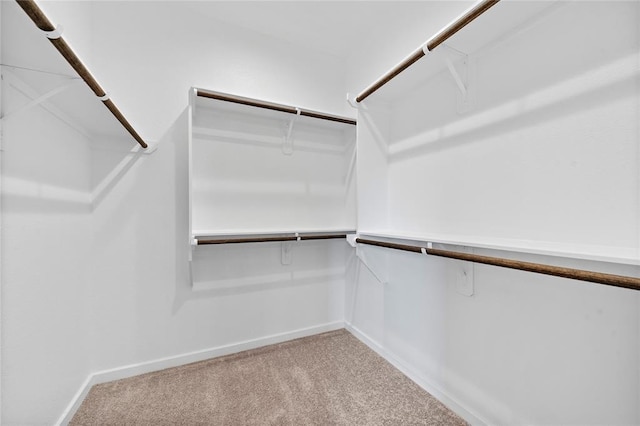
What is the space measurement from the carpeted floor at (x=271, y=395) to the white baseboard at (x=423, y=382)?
0.03 m

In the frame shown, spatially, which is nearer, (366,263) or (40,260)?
(40,260)

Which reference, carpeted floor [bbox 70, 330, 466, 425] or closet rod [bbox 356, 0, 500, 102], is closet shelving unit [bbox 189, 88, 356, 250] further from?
carpeted floor [bbox 70, 330, 466, 425]

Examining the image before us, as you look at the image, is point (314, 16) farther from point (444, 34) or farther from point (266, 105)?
point (444, 34)

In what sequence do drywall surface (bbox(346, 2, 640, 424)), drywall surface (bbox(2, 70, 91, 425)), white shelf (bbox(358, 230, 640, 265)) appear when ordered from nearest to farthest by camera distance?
white shelf (bbox(358, 230, 640, 265)) → drywall surface (bbox(346, 2, 640, 424)) → drywall surface (bbox(2, 70, 91, 425))

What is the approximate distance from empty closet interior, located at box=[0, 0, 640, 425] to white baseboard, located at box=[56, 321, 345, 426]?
0.01 m

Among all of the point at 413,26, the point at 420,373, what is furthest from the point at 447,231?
the point at 413,26

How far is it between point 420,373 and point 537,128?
4.47 ft

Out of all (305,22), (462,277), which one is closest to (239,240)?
(462,277)

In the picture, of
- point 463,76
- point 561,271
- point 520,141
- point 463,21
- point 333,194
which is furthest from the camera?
point 333,194

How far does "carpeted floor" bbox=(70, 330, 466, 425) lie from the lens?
4.22ft

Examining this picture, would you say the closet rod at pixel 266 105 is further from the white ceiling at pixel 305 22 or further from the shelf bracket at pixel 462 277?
the shelf bracket at pixel 462 277

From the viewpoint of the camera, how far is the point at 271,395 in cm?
144

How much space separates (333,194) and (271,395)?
1.42 m

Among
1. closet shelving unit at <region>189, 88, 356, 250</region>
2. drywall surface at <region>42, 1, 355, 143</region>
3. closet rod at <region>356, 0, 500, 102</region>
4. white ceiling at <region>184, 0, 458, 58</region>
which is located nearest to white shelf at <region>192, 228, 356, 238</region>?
closet shelving unit at <region>189, 88, 356, 250</region>
